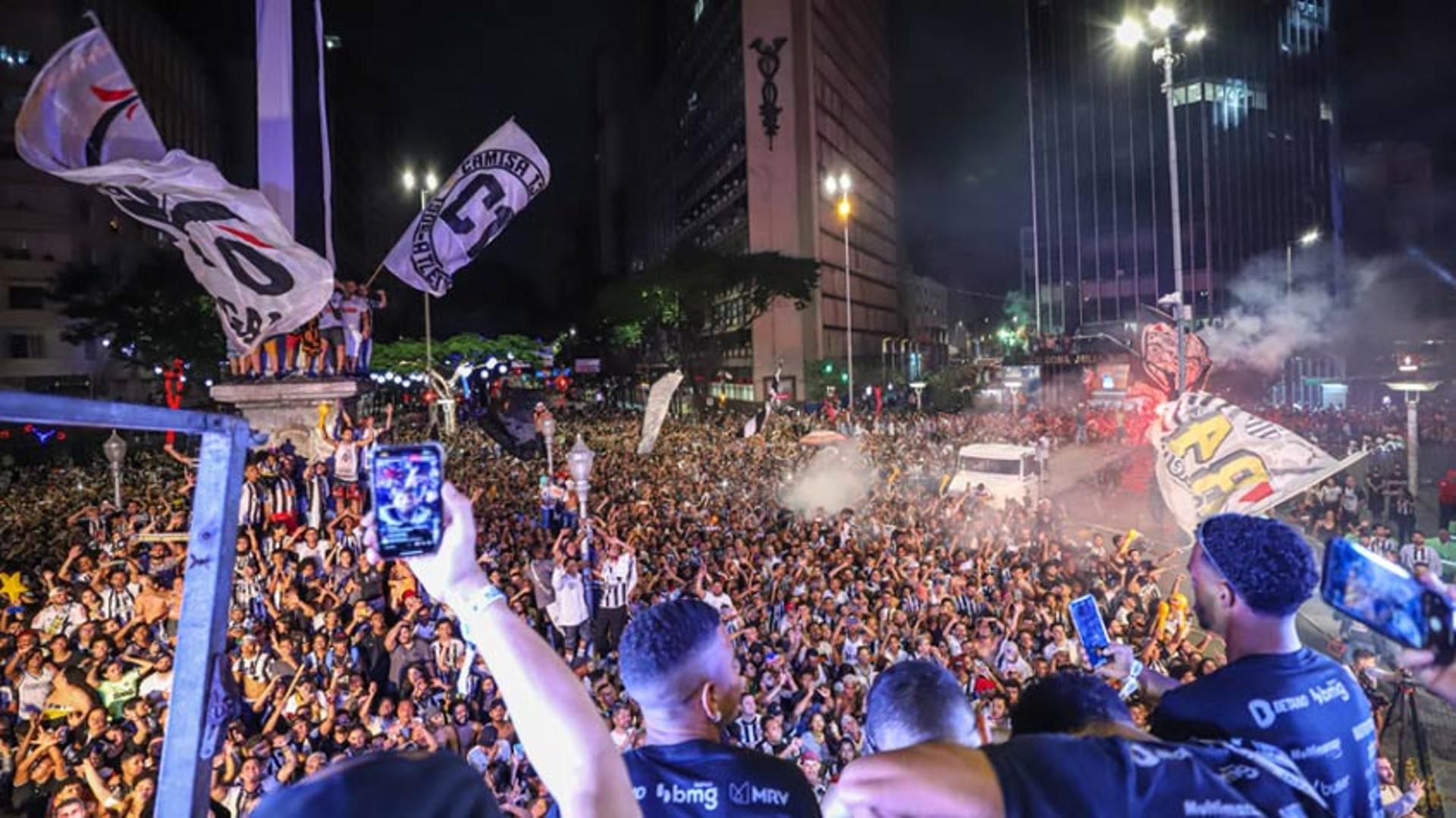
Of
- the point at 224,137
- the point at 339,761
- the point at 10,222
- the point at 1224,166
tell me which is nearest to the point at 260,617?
the point at 339,761

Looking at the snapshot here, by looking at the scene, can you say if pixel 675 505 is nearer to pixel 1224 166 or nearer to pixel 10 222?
pixel 10 222

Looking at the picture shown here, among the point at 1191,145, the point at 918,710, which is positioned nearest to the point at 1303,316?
the point at 1191,145

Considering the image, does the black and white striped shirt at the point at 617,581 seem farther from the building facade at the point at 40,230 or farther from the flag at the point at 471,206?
the building facade at the point at 40,230

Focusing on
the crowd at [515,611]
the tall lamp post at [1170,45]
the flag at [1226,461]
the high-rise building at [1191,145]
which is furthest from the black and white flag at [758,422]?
the high-rise building at [1191,145]

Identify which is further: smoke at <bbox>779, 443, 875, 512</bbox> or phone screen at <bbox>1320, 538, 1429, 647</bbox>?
smoke at <bbox>779, 443, 875, 512</bbox>

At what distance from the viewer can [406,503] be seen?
5.41 ft

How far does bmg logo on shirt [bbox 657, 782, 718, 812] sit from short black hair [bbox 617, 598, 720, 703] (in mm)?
205

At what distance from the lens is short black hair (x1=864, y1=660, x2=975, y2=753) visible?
183cm

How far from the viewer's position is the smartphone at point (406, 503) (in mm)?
1598

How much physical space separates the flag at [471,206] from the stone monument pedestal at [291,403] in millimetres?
4798

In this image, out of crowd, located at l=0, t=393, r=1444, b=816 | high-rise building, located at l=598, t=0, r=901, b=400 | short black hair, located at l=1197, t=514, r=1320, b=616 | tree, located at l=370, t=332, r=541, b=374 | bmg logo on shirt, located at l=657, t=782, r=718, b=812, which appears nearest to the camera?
bmg logo on shirt, located at l=657, t=782, r=718, b=812

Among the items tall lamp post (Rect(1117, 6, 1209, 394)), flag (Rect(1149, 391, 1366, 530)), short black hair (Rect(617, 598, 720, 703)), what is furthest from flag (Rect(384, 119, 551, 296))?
short black hair (Rect(617, 598, 720, 703))

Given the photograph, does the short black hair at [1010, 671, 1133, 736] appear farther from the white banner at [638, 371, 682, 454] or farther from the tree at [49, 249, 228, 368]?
the tree at [49, 249, 228, 368]

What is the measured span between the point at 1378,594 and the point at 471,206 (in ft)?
46.0
